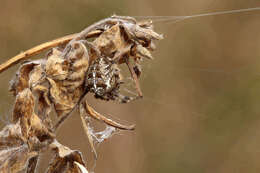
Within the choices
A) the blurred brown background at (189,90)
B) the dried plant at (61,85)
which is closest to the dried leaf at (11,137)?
the dried plant at (61,85)

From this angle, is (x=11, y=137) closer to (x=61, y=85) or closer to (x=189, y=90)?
(x=61, y=85)

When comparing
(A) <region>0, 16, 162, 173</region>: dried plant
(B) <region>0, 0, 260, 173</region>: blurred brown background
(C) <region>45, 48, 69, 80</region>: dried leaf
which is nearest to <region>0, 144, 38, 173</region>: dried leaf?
(A) <region>0, 16, 162, 173</region>: dried plant

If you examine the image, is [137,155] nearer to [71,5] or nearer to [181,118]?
[181,118]

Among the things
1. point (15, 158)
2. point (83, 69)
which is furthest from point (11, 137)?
point (83, 69)

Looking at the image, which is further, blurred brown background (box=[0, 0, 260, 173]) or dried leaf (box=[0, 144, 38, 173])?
blurred brown background (box=[0, 0, 260, 173])

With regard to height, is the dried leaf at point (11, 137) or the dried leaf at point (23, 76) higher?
the dried leaf at point (23, 76)

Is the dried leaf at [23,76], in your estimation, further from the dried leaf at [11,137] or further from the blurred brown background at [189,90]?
the blurred brown background at [189,90]

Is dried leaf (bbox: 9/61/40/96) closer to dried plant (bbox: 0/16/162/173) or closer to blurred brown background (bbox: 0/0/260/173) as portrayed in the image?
dried plant (bbox: 0/16/162/173)
